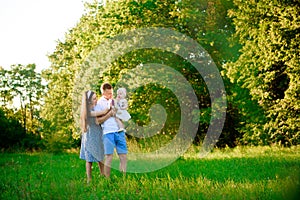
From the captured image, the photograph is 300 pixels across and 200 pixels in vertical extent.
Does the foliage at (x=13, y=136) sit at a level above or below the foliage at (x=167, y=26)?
below

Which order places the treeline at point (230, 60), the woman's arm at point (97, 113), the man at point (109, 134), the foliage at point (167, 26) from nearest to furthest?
the woman's arm at point (97, 113)
the man at point (109, 134)
the treeline at point (230, 60)
the foliage at point (167, 26)

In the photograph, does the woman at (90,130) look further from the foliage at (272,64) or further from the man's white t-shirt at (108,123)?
the foliage at (272,64)

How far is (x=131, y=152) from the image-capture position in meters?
14.0

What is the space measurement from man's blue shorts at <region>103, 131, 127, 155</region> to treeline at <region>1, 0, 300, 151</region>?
773 centimetres

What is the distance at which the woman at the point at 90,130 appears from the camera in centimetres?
734

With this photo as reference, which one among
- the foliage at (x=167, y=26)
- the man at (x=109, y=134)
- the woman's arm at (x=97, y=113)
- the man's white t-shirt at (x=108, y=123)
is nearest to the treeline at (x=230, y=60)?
the foliage at (x=167, y=26)

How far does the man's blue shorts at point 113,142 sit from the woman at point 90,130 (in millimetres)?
98

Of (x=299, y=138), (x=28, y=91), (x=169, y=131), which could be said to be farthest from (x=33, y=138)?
(x=28, y=91)

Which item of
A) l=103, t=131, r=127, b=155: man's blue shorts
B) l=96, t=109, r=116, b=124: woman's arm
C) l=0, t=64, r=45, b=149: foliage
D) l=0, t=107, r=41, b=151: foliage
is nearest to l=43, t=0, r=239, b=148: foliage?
l=0, t=107, r=41, b=151: foliage

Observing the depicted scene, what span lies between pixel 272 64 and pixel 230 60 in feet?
13.8

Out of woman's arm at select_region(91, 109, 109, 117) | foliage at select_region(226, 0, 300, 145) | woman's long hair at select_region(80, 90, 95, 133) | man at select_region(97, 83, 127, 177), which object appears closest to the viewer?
woman's long hair at select_region(80, 90, 95, 133)

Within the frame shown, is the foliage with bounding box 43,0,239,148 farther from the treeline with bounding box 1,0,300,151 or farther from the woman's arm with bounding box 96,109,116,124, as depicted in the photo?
the woman's arm with bounding box 96,109,116,124

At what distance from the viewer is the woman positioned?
7.34 meters

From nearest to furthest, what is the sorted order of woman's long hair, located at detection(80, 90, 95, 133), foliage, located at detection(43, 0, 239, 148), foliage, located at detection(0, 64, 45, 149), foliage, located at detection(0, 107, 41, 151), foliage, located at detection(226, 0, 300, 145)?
woman's long hair, located at detection(80, 90, 95, 133) → foliage, located at detection(226, 0, 300, 145) → foliage, located at detection(43, 0, 239, 148) → foliage, located at detection(0, 107, 41, 151) → foliage, located at detection(0, 64, 45, 149)
